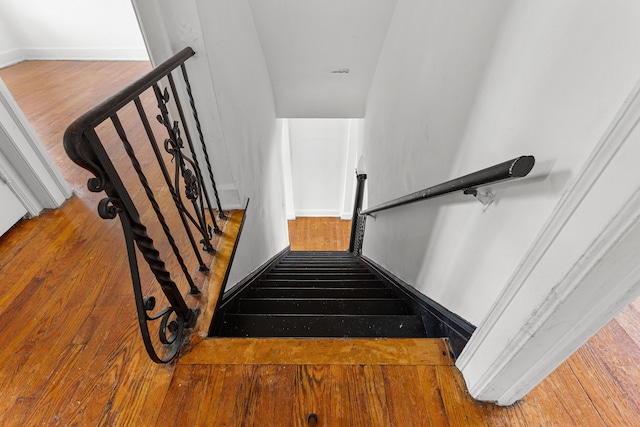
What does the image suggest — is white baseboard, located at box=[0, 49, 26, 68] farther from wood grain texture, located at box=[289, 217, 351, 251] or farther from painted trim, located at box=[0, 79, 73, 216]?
wood grain texture, located at box=[289, 217, 351, 251]

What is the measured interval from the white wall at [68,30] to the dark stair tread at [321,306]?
4468 millimetres

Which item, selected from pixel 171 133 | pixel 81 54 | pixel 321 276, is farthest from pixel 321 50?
pixel 81 54

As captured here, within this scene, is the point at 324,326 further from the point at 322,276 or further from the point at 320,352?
the point at 322,276

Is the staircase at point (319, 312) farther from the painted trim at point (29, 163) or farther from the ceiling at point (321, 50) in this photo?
the ceiling at point (321, 50)

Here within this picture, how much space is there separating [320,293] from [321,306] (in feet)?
0.93

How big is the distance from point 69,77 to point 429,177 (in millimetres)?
4445

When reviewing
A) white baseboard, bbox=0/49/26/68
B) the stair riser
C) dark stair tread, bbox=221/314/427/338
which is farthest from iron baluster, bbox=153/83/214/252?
white baseboard, bbox=0/49/26/68

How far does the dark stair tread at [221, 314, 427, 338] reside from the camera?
55.2 inches

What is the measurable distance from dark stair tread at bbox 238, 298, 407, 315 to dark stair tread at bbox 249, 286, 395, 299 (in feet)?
0.66

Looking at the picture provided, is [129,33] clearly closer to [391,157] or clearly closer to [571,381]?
[391,157]

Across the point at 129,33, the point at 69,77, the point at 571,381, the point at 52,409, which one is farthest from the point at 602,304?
the point at 129,33

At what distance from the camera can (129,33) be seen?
13.9 feet

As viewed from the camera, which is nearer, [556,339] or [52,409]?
[556,339]

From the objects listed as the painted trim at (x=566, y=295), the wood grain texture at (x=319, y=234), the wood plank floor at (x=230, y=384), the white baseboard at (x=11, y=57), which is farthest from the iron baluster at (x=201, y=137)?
the white baseboard at (x=11, y=57)
